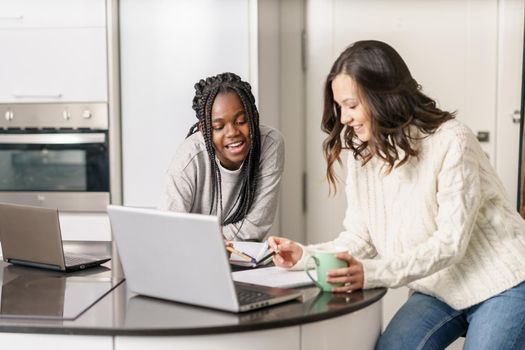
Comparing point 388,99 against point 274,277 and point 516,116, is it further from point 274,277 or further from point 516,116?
point 516,116


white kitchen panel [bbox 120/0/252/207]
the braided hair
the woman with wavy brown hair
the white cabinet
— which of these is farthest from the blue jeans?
the white cabinet

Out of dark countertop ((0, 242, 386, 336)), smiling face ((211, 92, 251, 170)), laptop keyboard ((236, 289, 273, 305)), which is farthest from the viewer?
smiling face ((211, 92, 251, 170))

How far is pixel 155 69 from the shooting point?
3330 millimetres

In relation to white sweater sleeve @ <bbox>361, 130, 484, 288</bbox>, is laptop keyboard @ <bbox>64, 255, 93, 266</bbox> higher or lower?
lower

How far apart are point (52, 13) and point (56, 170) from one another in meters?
0.69

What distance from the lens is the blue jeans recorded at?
174cm

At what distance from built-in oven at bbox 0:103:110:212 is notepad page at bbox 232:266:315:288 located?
1.70 metres

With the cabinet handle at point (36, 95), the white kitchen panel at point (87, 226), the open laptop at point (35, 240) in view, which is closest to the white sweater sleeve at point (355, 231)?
the open laptop at point (35, 240)

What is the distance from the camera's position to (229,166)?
251 cm

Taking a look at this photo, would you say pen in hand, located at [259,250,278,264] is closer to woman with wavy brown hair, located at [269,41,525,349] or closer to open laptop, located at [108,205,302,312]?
→ woman with wavy brown hair, located at [269,41,525,349]

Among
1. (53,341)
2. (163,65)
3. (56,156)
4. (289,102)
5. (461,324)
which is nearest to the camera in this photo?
(53,341)

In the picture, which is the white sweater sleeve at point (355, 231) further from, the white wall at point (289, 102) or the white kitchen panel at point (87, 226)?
the white kitchen panel at point (87, 226)

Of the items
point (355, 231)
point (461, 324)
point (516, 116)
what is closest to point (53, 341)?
point (355, 231)

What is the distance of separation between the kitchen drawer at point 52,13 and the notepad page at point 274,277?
→ 6.05 ft
